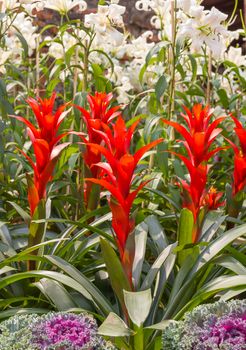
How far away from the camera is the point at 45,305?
1.96 metres

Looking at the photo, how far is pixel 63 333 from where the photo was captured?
1344mm

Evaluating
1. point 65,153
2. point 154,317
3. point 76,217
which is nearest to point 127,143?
point 154,317

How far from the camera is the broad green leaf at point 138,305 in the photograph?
158 cm

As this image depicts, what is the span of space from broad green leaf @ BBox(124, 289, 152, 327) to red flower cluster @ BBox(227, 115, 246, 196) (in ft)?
1.81

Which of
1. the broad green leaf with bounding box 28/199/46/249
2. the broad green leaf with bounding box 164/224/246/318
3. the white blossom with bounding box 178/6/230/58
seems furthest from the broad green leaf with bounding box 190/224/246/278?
the white blossom with bounding box 178/6/230/58

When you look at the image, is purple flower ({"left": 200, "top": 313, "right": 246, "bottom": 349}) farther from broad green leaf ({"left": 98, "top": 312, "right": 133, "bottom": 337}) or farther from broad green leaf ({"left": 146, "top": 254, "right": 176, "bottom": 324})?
broad green leaf ({"left": 146, "top": 254, "right": 176, "bottom": 324})

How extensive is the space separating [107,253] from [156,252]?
39 centimetres

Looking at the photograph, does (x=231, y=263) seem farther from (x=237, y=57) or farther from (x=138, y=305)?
(x=237, y=57)

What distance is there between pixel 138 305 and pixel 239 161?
590mm

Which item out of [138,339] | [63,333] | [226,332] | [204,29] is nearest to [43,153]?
[138,339]

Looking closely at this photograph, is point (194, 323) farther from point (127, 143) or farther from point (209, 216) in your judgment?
point (209, 216)

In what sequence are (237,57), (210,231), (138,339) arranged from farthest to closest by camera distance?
(237,57), (210,231), (138,339)

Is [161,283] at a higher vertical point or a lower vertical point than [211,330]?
lower

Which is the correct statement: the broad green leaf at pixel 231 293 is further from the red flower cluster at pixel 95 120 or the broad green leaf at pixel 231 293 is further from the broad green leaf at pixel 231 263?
the red flower cluster at pixel 95 120
